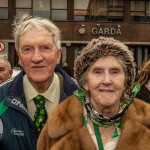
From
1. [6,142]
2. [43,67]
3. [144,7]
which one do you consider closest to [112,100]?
[43,67]

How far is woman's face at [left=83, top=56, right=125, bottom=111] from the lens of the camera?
3154 mm

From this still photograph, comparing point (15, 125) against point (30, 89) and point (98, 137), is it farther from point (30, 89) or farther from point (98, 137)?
point (98, 137)

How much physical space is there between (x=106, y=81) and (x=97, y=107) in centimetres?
28

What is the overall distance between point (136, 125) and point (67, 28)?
79.7ft

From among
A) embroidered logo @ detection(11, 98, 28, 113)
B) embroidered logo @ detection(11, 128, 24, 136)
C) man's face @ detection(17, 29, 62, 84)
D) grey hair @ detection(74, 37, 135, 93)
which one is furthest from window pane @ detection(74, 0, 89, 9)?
grey hair @ detection(74, 37, 135, 93)

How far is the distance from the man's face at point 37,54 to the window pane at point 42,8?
23994 mm

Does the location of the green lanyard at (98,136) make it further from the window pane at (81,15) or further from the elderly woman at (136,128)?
the window pane at (81,15)

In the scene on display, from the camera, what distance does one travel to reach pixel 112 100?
316cm

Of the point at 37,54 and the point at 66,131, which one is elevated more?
the point at 37,54

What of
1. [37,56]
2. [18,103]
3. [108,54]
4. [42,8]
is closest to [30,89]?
[18,103]

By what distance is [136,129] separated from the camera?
322 cm

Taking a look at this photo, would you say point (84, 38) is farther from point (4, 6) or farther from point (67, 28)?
point (4, 6)

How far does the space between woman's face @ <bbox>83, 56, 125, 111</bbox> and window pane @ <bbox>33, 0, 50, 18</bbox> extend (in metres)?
A: 24.5

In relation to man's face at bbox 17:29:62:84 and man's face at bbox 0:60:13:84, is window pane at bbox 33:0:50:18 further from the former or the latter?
man's face at bbox 17:29:62:84
